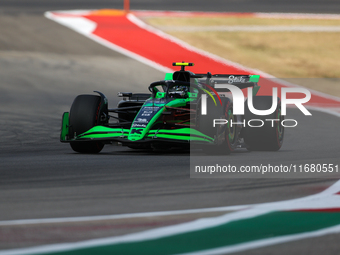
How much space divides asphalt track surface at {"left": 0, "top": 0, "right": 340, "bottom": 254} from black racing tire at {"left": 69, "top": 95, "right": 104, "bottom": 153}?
1.03 ft

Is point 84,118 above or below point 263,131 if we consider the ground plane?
above

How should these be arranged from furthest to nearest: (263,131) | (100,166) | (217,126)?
1. (263,131)
2. (217,126)
3. (100,166)

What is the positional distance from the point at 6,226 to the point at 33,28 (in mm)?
24539

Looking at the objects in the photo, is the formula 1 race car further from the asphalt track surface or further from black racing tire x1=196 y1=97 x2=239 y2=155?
the asphalt track surface

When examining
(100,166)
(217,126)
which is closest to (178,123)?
(217,126)

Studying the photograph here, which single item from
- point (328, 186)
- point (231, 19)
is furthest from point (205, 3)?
point (328, 186)

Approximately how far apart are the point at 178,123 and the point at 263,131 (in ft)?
4.69

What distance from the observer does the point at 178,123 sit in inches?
369

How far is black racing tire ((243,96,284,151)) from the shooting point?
32.7 ft

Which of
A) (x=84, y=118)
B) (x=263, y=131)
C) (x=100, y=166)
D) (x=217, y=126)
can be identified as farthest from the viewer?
(x=263, y=131)

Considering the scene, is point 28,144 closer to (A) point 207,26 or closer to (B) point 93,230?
(B) point 93,230

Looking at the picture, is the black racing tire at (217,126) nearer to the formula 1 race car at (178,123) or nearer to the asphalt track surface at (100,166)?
the formula 1 race car at (178,123)

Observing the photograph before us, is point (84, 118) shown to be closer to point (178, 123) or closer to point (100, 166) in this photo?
point (178, 123)

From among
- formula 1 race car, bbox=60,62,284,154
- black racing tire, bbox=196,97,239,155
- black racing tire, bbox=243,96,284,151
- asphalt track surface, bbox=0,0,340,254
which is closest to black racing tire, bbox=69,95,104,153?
formula 1 race car, bbox=60,62,284,154
